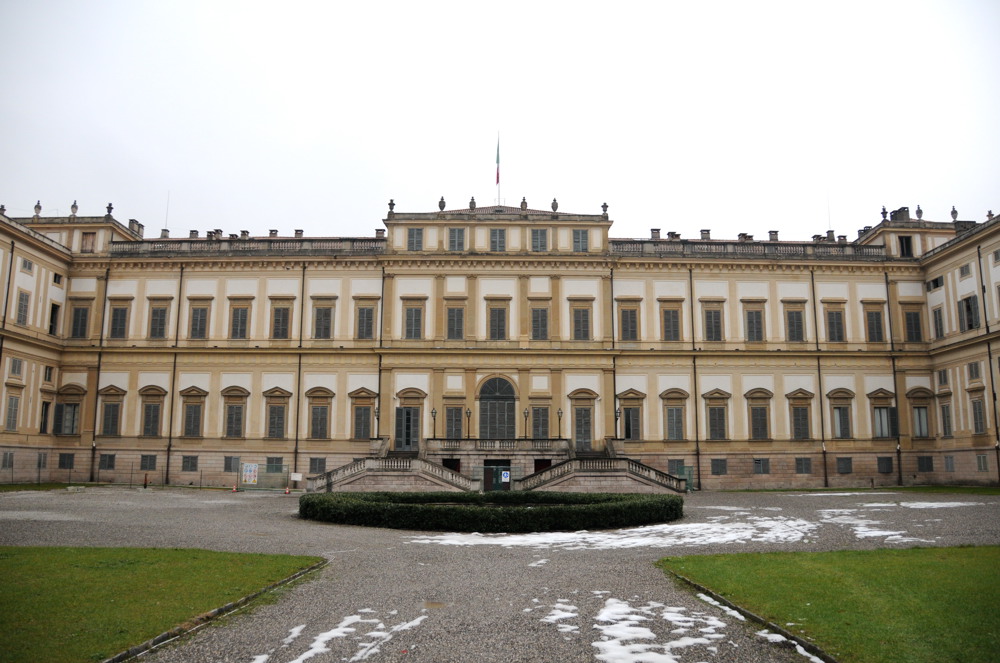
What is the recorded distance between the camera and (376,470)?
112 feet

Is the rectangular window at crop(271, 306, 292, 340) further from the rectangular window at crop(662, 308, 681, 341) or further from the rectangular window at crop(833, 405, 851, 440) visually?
the rectangular window at crop(833, 405, 851, 440)

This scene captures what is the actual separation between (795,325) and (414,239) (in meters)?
21.4

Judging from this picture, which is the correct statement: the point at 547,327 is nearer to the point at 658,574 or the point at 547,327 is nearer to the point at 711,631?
the point at 658,574

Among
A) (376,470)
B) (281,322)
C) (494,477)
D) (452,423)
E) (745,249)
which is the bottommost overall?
(494,477)

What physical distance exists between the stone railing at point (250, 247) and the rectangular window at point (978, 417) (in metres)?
31.2

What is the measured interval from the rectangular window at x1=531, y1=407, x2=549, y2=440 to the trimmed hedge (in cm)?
1539

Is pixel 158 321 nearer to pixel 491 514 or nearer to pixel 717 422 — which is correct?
pixel 491 514

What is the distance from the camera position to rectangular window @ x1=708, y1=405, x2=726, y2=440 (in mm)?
41812

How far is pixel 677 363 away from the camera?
4228 cm

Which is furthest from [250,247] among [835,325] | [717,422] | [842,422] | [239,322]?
[842,422]

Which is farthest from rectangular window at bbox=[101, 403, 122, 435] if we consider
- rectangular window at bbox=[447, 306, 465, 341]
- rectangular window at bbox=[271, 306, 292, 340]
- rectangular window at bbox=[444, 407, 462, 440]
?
rectangular window at bbox=[447, 306, 465, 341]

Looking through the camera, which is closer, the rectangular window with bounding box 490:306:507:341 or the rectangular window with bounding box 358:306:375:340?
the rectangular window with bounding box 490:306:507:341

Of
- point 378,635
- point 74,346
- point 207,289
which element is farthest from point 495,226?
point 378,635

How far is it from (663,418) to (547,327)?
7.82m
